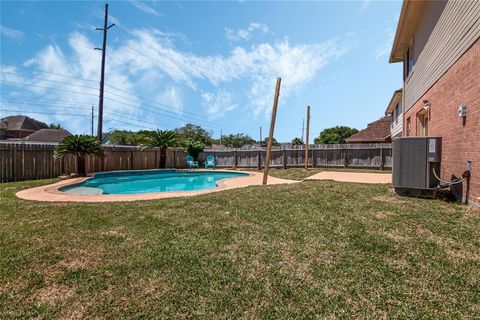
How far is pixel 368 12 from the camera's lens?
8945mm

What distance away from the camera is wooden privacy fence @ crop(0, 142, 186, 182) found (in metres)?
10.4

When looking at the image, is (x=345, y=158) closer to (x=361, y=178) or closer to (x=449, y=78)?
(x=361, y=178)

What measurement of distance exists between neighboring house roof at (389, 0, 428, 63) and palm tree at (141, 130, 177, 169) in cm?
1363

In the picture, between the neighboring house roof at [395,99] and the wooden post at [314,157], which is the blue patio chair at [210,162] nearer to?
the wooden post at [314,157]

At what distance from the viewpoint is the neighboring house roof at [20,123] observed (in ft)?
127

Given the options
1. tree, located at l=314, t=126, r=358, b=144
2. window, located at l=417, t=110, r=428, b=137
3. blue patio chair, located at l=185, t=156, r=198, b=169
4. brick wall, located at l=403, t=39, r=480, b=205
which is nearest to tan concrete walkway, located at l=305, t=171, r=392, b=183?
window, located at l=417, t=110, r=428, b=137

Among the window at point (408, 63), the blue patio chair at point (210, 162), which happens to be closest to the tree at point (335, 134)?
the blue patio chair at point (210, 162)

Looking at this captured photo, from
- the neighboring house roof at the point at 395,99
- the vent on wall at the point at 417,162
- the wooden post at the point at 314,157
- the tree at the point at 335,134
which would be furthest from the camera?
the tree at the point at 335,134

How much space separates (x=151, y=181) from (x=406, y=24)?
12392mm

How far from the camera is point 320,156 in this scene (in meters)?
17.8

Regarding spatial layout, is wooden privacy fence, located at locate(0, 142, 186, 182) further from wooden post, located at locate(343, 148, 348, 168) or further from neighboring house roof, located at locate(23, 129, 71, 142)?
neighboring house roof, located at locate(23, 129, 71, 142)

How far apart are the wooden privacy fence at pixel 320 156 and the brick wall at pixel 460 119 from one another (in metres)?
10.3

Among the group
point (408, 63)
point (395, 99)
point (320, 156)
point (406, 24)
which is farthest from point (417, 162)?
point (320, 156)

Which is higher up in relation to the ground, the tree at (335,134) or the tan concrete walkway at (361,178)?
the tree at (335,134)
